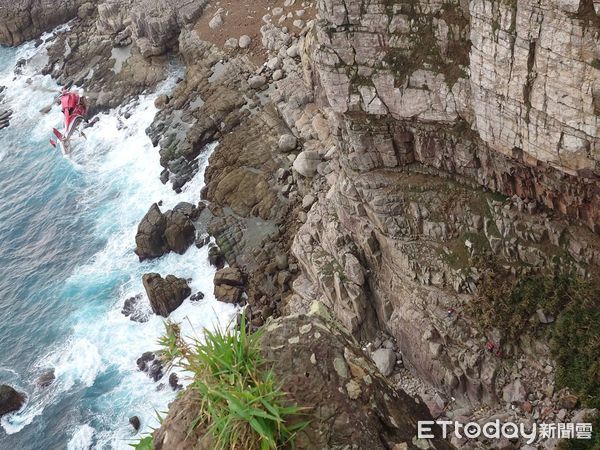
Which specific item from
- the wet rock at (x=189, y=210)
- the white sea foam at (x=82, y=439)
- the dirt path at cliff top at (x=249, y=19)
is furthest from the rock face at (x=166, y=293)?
the dirt path at cliff top at (x=249, y=19)

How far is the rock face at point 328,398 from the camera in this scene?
758 cm

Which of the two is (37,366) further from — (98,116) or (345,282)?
(98,116)

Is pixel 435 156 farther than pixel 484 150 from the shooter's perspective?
Yes

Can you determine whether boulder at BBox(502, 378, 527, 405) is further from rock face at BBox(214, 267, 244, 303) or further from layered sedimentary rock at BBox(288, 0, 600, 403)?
rock face at BBox(214, 267, 244, 303)

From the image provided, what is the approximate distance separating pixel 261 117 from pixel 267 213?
8.07m

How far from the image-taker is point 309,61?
35.9 metres

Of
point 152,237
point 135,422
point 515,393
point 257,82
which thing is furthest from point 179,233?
point 515,393

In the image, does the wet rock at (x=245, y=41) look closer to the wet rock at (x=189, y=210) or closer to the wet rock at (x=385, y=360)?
the wet rock at (x=189, y=210)

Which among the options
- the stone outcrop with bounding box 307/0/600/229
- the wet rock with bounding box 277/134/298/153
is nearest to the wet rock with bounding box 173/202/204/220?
the wet rock with bounding box 277/134/298/153

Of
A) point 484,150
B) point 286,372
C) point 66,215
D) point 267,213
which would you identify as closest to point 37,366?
point 66,215

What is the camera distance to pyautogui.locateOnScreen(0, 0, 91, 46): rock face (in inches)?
2525

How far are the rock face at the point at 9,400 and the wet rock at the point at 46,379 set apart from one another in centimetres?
125

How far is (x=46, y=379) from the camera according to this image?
33531 mm

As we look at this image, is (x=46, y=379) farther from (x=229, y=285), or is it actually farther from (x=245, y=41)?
(x=245, y=41)
